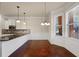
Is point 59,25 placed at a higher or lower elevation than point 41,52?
higher

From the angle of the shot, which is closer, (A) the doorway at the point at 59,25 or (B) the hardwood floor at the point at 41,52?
(B) the hardwood floor at the point at 41,52

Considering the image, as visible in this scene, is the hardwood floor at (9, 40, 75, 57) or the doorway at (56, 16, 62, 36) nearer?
the hardwood floor at (9, 40, 75, 57)

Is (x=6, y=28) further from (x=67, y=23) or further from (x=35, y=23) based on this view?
(x=67, y=23)

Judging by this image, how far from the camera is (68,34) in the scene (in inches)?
266

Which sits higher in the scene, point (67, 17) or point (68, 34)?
point (67, 17)

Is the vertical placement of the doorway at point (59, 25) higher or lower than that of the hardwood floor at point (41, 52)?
higher

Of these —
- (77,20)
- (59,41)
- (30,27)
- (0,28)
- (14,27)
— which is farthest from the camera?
(30,27)

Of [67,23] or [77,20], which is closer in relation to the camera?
[77,20]

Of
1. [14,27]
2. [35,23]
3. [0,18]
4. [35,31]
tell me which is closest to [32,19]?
[35,23]

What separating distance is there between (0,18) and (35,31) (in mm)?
3873

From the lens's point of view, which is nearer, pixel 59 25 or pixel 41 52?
pixel 41 52

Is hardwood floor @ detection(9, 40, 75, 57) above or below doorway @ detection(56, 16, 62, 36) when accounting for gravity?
below

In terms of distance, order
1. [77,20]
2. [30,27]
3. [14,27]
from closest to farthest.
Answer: [77,20], [14,27], [30,27]

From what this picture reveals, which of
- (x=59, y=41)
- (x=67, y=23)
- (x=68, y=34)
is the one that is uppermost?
(x=67, y=23)
